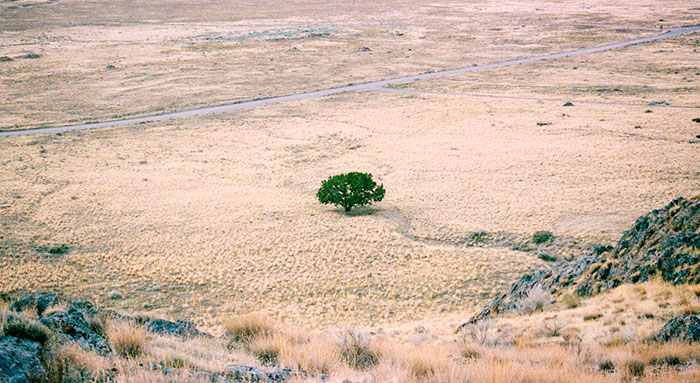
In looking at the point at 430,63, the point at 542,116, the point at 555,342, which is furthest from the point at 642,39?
the point at 555,342

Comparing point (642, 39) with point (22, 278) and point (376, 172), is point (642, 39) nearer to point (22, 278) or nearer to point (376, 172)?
point (376, 172)

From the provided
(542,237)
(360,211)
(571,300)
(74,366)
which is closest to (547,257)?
(542,237)

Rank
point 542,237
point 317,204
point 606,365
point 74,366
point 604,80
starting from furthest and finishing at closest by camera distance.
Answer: point 604,80
point 317,204
point 542,237
point 606,365
point 74,366

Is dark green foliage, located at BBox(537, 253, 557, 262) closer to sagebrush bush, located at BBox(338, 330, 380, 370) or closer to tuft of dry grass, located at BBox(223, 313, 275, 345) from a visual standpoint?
sagebrush bush, located at BBox(338, 330, 380, 370)

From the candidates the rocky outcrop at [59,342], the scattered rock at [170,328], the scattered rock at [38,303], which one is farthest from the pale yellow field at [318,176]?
the rocky outcrop at [59,342]

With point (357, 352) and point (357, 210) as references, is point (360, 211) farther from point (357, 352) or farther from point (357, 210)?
point (357, 352)

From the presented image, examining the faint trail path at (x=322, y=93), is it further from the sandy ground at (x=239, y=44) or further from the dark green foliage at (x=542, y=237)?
the dark green foliage at (x=542, y=237)

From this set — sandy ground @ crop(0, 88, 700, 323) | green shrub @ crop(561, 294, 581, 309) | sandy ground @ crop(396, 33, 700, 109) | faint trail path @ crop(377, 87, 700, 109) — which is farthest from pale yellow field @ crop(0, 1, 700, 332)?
green shrub @ crop(561, 294, 581, 309)
